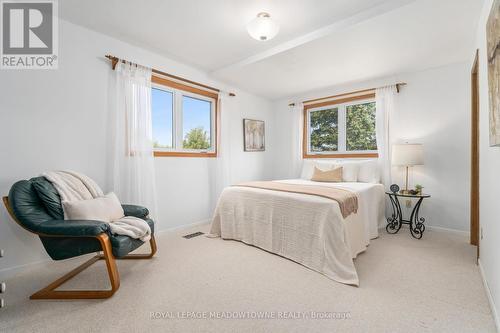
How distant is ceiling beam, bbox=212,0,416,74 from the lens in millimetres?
2189

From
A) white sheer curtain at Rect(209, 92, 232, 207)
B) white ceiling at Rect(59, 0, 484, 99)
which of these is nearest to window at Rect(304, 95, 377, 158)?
white ceiling at Rect(59, 0, 484, 99)

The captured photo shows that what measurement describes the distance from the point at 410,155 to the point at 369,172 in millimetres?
650

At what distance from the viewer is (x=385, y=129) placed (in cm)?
378

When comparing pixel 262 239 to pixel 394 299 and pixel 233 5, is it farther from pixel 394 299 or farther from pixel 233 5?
pixel 233 5

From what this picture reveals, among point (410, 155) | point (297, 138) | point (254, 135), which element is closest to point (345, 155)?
point (297, 138)

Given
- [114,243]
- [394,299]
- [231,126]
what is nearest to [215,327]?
[114,243]

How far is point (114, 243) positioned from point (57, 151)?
4.29 ft

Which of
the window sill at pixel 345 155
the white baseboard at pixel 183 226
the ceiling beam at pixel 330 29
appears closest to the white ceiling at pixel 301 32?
the ceiling beam at pixel 330 29

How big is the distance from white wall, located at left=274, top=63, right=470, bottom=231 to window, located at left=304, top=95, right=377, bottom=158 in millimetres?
479

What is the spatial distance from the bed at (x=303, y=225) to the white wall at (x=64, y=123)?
1.06 m

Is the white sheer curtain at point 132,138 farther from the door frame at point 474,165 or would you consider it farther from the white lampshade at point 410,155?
the door frame at point 474,165

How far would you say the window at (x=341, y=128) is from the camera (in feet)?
13.7

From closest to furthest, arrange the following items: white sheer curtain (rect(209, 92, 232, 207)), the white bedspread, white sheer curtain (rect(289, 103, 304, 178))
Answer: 1. the white bedspread
2. white sheer curtain (rect(209, 92, 232, 207))
3. white sheer curtain (rect(289, 103, 304, 178))

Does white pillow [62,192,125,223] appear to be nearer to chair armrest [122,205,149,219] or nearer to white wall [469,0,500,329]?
chair armrest [122,205,149,219]
